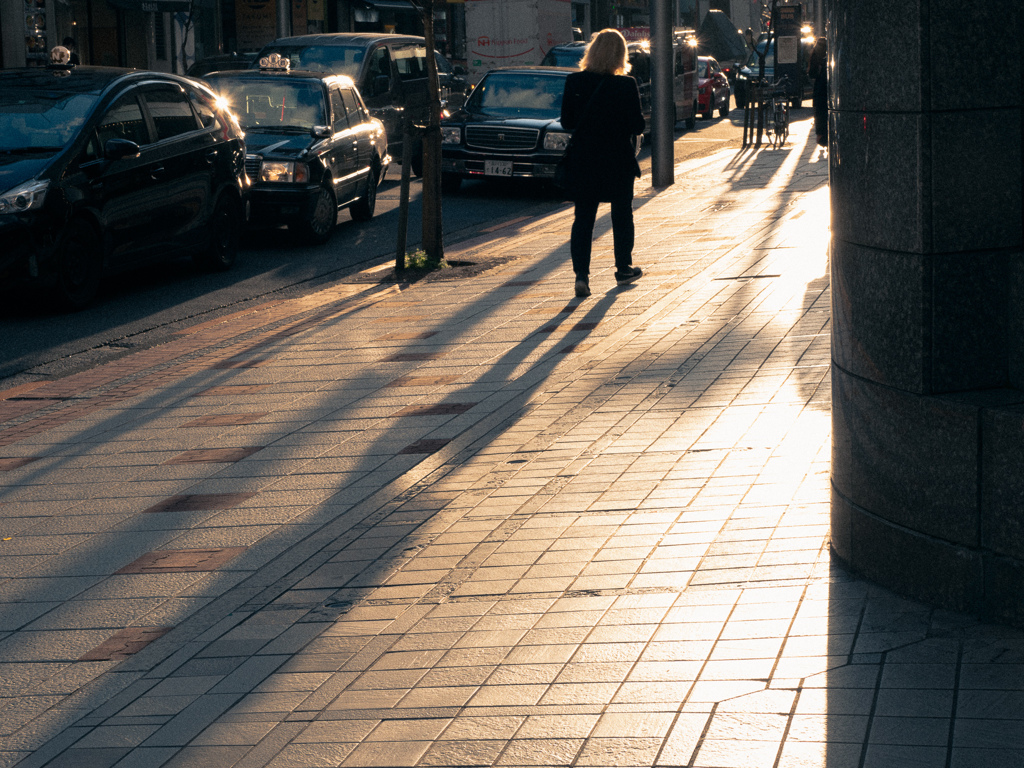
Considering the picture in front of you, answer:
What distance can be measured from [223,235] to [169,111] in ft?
4.27

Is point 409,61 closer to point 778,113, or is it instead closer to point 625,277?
point 778,113

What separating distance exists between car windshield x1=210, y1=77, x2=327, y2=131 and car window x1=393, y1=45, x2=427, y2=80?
650 centimetres

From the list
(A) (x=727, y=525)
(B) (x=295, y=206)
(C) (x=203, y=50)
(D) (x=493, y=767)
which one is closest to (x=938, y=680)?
(D) (x=493, y=767)

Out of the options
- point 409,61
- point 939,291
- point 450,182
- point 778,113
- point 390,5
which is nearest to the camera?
point 939,291

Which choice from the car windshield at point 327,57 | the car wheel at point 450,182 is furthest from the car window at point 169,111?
the car windshield at point 327,57

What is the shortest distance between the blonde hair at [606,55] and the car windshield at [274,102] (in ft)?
19.4

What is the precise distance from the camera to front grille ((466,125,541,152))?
19.8 meters

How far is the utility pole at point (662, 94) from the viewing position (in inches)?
778

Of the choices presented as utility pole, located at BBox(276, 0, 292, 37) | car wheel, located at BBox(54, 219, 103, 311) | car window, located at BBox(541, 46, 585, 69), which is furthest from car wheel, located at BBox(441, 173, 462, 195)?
utility pole, located at BBox(276, 0, 292, 37)

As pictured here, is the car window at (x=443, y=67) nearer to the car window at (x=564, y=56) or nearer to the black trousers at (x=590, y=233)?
the car window at (x=564, y=56)

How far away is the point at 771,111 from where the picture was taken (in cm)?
2695

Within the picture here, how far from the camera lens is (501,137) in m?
20.0

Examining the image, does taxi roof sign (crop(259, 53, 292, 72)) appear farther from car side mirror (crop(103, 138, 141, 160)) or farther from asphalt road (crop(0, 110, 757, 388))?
car side mirror (crop(103, 138, 141, 160))

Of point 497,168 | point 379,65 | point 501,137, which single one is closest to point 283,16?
point 379,65
